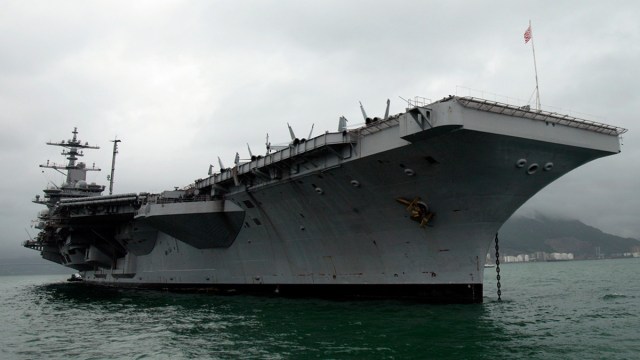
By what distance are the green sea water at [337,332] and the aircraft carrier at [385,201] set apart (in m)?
1.37

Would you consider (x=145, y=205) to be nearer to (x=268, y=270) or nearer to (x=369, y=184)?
(x=268, y=270)

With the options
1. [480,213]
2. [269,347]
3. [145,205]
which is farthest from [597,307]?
[145,205]

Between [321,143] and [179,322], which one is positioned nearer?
[179,322]

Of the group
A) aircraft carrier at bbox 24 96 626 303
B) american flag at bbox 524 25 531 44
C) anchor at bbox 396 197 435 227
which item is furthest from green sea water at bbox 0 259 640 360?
american flag at bbox 524 25 531 44

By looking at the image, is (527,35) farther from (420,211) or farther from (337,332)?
(337,332)

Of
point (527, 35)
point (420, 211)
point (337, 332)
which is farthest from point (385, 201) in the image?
point (527, 35)

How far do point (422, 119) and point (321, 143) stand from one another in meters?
3.99

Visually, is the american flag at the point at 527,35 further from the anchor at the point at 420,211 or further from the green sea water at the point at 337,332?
the green sea water at the point at 337,332

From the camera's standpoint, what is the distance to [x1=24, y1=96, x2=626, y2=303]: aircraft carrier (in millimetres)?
12898

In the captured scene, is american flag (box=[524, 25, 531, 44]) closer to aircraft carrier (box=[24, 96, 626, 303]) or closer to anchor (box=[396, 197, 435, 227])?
aircraft carrier (box=[24, 96, 626, 303])

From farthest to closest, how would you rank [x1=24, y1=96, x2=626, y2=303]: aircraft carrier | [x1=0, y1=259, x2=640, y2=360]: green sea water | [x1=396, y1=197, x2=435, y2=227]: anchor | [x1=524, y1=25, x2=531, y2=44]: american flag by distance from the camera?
[x1=396, y1=197, x2=435, y2=227]: anchor → [x1=524, y1=25, x2=531, y2=44]: american flag → [x1=24, y1=96, x2=626, y2=303]: aircraft carrier → [x1=0, y1=259, x2=640, y2=360]: green sea water

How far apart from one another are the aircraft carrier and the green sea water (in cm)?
137

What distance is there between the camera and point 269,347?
9984 mm

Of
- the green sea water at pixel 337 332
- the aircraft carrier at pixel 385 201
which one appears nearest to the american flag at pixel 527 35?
the aircraft carrier at pixel 385 201
